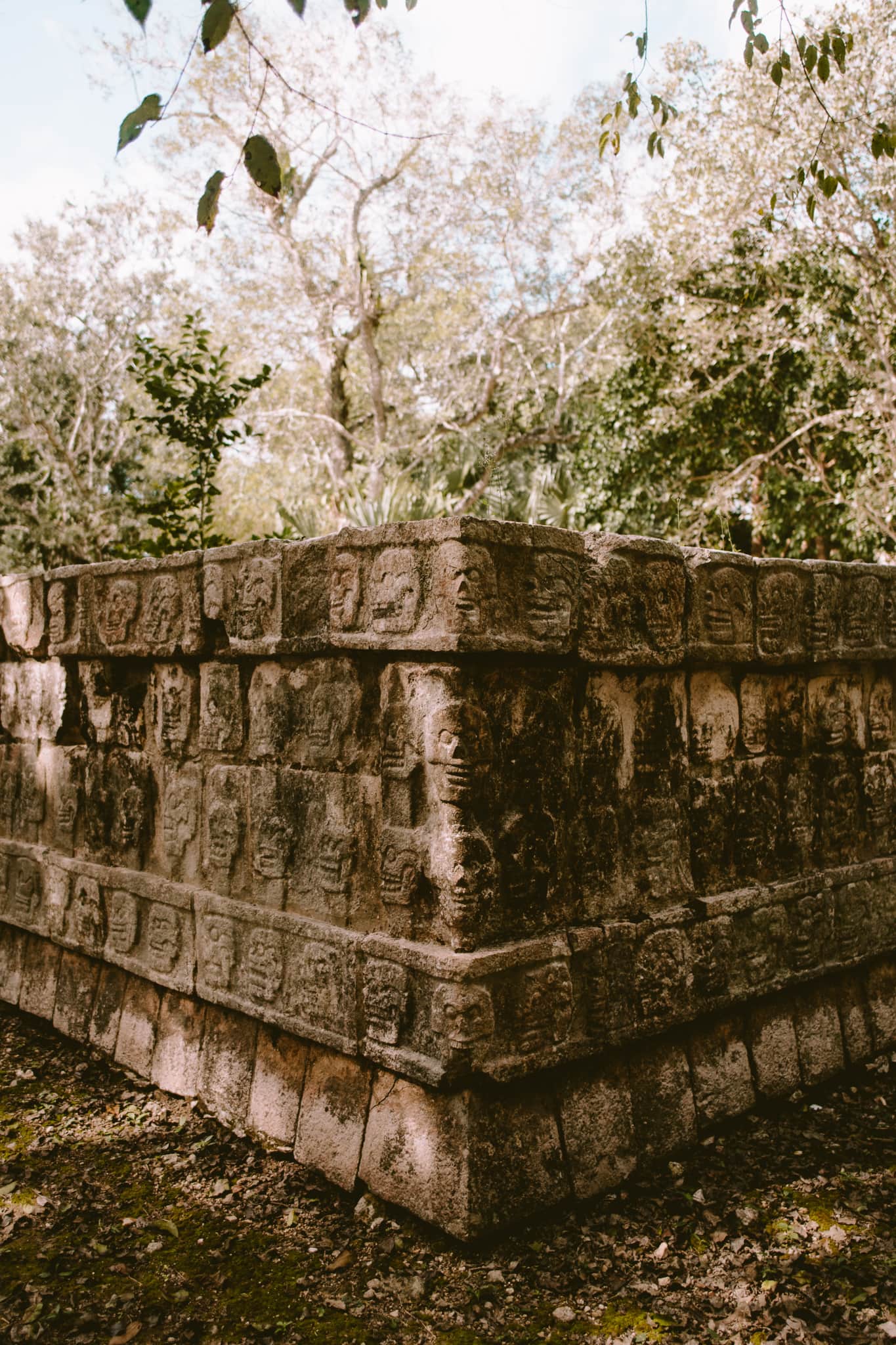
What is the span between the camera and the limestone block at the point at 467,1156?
8.33 feet

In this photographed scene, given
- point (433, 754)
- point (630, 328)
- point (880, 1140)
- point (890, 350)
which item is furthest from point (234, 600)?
point (630, 328)

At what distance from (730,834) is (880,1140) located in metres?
0.96

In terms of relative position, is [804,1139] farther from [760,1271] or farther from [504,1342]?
[504,1342]

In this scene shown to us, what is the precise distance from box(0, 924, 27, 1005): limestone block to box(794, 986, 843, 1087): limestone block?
303 centimetres

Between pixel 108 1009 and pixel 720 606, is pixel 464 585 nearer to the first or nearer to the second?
pixel 720 606

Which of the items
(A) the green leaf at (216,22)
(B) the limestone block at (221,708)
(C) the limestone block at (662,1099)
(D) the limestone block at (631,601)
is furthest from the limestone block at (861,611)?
(A) the green leaf at (216,22)

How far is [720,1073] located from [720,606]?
1375mm

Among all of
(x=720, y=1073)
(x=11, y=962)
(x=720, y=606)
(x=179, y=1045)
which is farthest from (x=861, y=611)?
(x=11, y=962)

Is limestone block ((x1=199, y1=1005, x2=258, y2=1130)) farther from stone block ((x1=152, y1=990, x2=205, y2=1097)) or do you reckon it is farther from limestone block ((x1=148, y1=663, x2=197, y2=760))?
limestone block ((x1=148, y1=663, x2=197, y2=760))

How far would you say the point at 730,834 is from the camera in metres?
3.36

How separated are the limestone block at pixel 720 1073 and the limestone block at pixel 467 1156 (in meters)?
0.63

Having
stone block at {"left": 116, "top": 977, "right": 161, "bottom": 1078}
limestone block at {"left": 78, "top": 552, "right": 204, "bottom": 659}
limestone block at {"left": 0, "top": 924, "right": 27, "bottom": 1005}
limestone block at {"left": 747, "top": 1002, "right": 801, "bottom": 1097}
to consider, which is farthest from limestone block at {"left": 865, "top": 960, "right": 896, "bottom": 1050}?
limestone block at {"left": 0, "top": 924, "right": 27, "bottom": 1005}

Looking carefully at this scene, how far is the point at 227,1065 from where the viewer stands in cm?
337

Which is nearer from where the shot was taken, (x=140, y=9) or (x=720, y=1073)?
(x=140, y=9)
